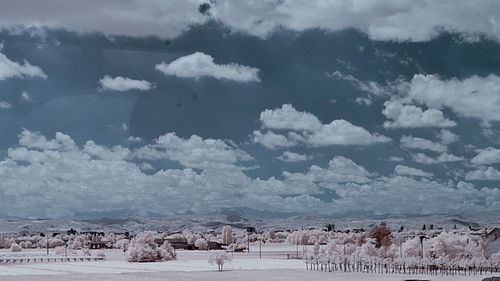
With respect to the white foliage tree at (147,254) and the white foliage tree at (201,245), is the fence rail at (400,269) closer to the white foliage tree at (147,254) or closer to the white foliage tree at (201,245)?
the white foliage tree at (147,254)

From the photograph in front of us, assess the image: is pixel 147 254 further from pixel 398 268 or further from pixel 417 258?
pixel 417 258

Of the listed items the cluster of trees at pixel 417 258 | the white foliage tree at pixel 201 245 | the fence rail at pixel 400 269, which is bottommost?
the fence rail at pixel 400 269

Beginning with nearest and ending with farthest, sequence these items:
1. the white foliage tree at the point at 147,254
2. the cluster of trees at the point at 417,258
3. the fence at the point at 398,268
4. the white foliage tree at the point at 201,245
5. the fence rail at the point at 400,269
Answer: the fence rail at the point at 400,269
the fence at the point at 398,268
the cluster of trees at the point at 417,258
the white foliage tree at the point at 147,254
the white foliage tree at the point at 201,245

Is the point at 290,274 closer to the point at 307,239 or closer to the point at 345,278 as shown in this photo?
the point at 345,278

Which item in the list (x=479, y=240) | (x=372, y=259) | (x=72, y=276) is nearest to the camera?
(x=72, y=276)

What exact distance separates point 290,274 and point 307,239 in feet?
295

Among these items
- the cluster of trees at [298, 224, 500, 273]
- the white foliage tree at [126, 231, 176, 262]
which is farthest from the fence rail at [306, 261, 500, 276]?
the white foliage tree at [126, 231, 176, 262]

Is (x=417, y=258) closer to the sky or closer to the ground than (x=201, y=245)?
closer to the ground

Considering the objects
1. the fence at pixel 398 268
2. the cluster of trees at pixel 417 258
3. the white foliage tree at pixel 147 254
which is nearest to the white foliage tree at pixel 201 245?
the white foliage tree at pixel 147 254

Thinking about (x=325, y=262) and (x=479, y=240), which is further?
(x=479, y=240)

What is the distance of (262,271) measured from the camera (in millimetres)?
73312

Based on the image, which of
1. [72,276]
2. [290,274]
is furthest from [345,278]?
[72,276]

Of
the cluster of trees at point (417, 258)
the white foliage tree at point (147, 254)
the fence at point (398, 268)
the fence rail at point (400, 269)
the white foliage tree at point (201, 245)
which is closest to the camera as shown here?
the fence rail at point (400, 269)

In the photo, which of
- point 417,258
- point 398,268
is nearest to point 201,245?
point 398,268
